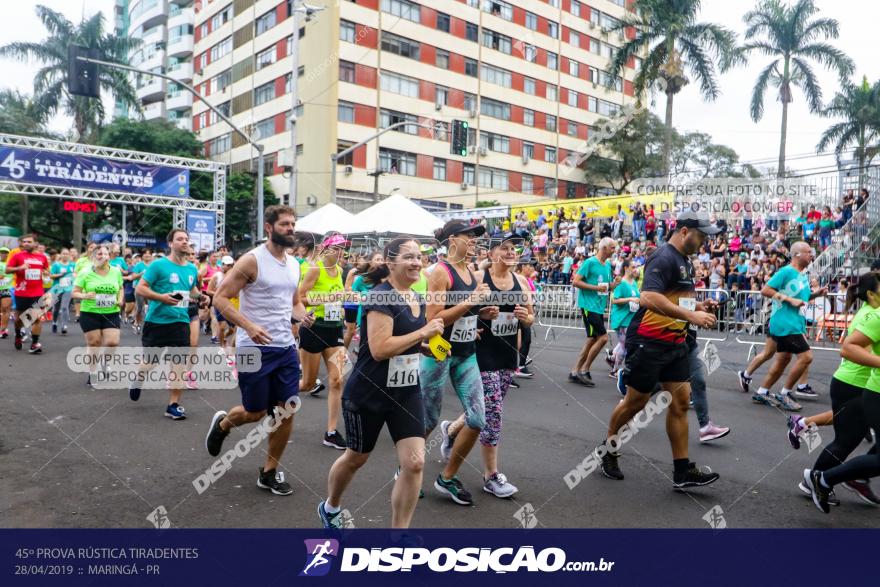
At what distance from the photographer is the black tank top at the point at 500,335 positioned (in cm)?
489

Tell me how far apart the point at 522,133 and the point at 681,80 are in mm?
19868

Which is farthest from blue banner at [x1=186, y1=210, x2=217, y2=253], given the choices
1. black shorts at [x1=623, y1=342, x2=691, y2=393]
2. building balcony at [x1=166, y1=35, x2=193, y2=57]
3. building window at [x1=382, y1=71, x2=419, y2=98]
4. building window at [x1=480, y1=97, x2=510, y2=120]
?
building balcony at [x1=166, y1=35, x2=193, y2=57]

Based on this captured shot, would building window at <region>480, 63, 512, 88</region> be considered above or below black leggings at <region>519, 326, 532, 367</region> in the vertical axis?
above

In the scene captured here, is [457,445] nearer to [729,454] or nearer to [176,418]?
[729,454]

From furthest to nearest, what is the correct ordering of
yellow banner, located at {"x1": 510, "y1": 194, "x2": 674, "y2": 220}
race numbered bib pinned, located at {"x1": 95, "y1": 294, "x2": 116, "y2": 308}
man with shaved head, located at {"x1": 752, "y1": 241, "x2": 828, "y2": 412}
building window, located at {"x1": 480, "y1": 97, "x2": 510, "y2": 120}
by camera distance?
building window, located at {"x1": 480, "y1": 97, "x2": 510, "y2": 120} → yellow banner, located at {"x1": 510, "y1": 194, "x2": 674, "y2": 220} → race numbered bib pinned, located at {"x1": 95, "y1": 294, "x2": 116, "y2": 308} → man with shaved head, located at {"x1": 752, "y1": 241, "x2": 828, "y2": 412}

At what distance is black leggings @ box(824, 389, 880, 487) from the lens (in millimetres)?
4355

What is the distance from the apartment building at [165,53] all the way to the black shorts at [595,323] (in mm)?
50638

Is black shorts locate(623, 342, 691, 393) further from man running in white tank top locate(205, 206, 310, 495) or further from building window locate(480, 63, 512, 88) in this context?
building window locate(480, 63, 512, 88)

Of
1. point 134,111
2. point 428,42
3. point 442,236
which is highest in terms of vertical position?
point 428,42

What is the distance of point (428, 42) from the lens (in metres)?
42.8

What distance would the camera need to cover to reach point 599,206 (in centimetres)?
2475

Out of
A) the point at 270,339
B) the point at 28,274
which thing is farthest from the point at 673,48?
the point at 270,339

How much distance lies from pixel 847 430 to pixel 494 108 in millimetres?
44396

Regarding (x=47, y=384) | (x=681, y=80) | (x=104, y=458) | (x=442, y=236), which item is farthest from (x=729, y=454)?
(x=681, y=80)
